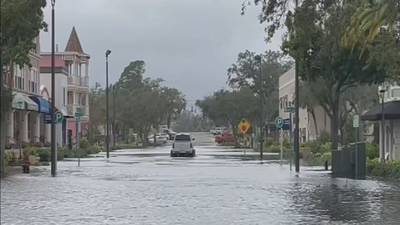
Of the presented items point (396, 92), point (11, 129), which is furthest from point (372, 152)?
point (11, 129)

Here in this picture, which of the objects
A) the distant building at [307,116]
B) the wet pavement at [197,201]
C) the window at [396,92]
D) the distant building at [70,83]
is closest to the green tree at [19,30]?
the wet pavement at [197,201]

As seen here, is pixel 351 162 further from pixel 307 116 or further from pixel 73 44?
pixel 73 44

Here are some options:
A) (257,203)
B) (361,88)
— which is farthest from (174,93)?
(257,203)

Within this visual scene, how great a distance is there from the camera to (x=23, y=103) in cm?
6003

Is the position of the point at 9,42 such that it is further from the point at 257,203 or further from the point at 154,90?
the point at 154,90

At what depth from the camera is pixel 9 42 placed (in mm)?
32406

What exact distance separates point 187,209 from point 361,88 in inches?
2153

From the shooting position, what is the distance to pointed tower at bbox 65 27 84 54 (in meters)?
109

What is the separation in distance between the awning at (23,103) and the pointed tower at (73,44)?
1703 inches

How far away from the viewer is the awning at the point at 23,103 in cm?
5897

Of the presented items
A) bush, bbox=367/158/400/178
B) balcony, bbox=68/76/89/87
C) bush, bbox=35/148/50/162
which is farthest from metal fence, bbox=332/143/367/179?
balcony, bbox=68/76/89/87

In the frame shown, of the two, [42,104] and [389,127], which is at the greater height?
[42,104]

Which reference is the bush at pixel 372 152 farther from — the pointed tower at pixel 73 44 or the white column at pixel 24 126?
the pointed tower at pixel 73 44

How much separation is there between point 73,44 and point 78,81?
1208cm
